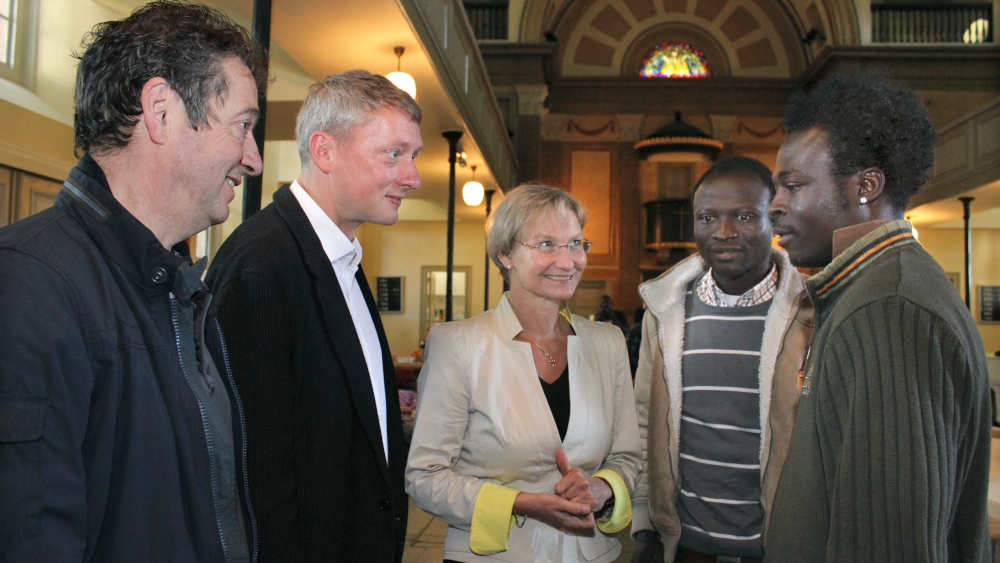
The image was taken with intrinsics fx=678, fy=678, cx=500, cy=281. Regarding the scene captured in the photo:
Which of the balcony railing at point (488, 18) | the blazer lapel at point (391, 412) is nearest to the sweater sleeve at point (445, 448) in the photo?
the blazer lapel at point (391, 412)

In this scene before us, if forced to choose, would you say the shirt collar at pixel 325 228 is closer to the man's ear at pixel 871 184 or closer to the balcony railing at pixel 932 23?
the man's ear at pixel 871 184

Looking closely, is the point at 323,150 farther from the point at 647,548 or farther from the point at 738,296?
the point at 647,548

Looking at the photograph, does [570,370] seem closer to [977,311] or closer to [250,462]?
[250,462]

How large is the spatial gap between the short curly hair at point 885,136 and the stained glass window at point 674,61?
640 inches

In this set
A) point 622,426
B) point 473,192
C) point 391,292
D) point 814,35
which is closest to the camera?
point 622,426

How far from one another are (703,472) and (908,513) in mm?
1032

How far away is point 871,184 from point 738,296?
0.85m

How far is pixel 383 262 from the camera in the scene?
1530 cm

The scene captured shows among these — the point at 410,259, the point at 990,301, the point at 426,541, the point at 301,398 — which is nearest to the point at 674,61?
the point at 410,259

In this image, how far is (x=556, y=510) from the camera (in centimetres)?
174

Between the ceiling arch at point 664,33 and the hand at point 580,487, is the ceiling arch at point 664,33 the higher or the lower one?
the higher one

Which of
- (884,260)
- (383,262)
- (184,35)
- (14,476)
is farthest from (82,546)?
(383,262)

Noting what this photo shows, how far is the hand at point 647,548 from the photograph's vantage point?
2.18 meters

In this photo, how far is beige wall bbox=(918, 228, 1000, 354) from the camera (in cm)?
1548
